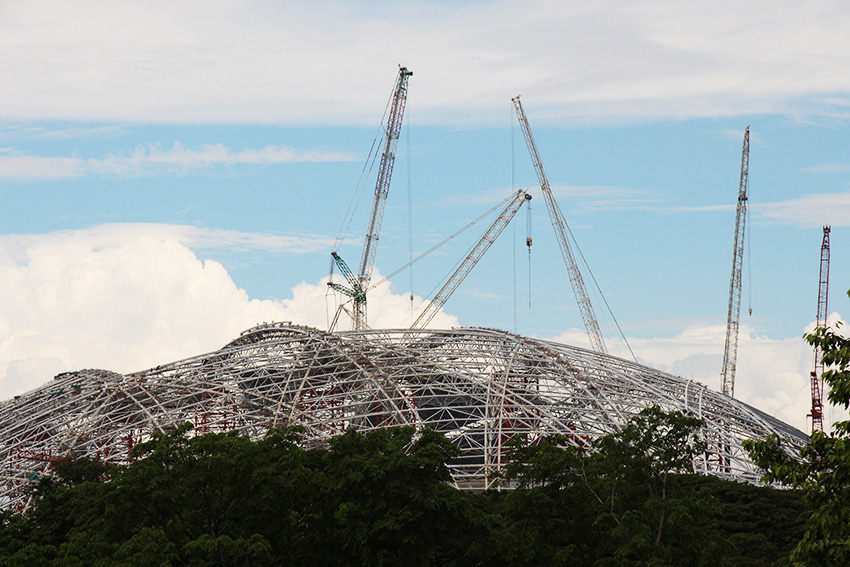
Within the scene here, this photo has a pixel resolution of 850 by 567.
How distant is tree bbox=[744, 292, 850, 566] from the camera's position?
25000 mm

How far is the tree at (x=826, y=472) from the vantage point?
25.0 meters

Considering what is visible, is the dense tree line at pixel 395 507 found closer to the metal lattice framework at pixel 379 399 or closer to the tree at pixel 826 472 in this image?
the tree at pixel 826 472

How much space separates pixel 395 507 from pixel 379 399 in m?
47.5

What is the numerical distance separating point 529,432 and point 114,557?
155ft

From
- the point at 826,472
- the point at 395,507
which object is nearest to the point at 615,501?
the point at 395,507

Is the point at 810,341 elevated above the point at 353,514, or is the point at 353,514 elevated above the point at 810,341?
the point at 810,341

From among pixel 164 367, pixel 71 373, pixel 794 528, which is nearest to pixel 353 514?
pixel 794 528

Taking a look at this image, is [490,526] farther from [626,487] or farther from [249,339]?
[249,339]

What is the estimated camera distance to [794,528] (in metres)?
69.4

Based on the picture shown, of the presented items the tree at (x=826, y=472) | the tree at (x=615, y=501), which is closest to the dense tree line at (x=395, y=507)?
the tree at (x=615, y=501)

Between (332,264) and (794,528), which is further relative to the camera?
(332,264)

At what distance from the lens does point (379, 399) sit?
9081 cm

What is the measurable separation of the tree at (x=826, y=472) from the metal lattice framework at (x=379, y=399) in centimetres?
5653

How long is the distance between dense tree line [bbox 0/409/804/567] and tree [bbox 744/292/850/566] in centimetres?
1459
